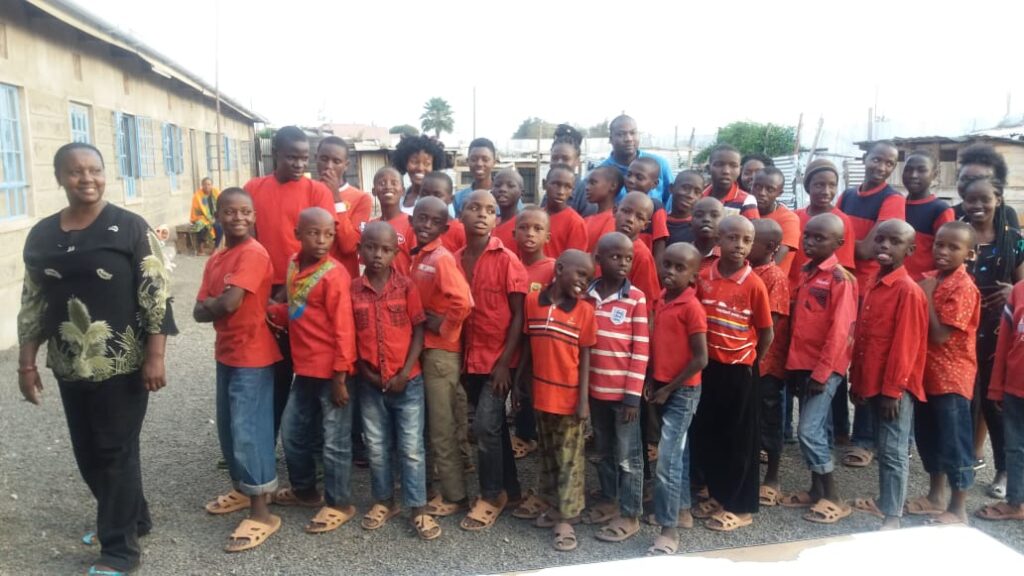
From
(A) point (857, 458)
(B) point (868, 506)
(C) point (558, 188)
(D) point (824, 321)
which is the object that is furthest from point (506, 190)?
(A) point (857, 458)

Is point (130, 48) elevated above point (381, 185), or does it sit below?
above

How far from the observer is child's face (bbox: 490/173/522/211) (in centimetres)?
435

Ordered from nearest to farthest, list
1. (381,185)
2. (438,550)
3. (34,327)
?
1. (34,327)
2. (438,550)
3. (381,185)

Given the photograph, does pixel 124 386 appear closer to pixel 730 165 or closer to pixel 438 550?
pixel 438 550

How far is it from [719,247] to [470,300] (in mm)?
1304

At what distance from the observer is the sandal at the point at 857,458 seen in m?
4.73

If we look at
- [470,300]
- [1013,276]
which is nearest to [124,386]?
[470,300]

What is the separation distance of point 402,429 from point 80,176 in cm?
185

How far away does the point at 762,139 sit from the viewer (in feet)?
79.2

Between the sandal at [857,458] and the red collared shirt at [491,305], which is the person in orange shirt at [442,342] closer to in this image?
the red collared shirt at [491,305]

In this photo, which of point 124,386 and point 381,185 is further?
point 381,185

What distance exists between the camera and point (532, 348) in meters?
3.67

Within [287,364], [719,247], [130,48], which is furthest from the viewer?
[130,48]

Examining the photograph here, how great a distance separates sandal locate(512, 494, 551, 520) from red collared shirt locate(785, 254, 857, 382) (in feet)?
4.97
